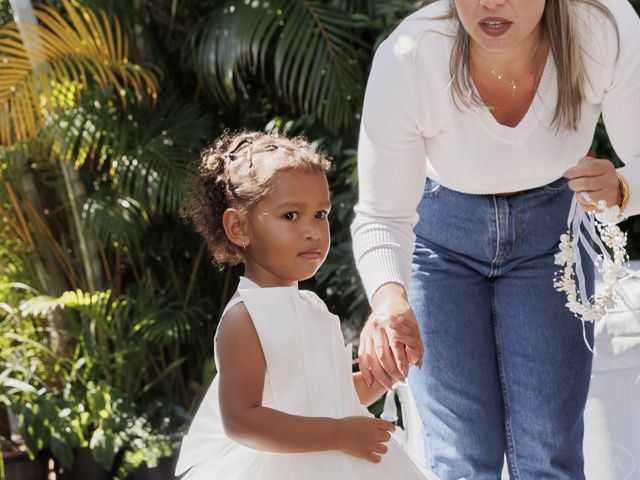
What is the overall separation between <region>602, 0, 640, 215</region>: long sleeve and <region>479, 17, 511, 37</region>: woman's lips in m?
0.23

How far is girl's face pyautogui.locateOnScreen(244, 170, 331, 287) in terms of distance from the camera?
6.46ft

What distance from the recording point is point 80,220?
509 cm

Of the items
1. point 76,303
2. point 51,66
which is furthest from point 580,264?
point 51,66

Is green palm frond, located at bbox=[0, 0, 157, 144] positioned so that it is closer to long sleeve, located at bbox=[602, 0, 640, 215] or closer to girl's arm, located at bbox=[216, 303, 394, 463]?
long sleeve, located at bbox=[602, 0, 640, 215]

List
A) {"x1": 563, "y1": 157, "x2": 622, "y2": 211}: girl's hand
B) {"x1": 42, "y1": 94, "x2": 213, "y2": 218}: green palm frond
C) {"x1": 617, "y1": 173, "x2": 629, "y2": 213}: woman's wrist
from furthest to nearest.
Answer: {"x1": 42, "y1": 94, "x2": 213, "y2": 218}: green palm frond, {"x1": 617, "y1": 173, "x2": 629, "y2": 213}: woman's wrist, {"x1": 563, "y1": 157, "x2": 622, "y2": 211}: girl's hand

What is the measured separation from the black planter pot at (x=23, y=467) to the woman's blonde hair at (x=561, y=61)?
3445 mm

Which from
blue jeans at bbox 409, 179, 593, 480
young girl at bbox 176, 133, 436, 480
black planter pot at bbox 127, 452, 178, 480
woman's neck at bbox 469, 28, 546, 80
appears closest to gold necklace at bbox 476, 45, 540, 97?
woman's neck at bbox 469, 28, 546, 80

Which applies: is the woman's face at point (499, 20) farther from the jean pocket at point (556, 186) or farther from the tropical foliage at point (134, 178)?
the tropical foliage at point (134, 178)

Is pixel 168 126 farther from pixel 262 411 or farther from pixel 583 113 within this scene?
pixel 262 411

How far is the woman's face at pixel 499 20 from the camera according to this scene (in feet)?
6.81

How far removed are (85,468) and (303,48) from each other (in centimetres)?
212

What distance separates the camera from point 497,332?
92.0 inches

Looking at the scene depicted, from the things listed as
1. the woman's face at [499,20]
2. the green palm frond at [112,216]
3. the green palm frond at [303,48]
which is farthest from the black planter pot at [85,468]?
the woman's face at [499,20]

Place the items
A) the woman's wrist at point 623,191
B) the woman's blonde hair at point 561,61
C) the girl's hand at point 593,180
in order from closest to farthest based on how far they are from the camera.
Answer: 1. the girl's hand at point 593,180
2. the woman's wrist at point 623,191
3. the woman's blonde hair at point 561,61
